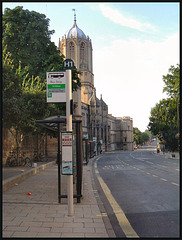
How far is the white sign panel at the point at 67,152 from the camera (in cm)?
682

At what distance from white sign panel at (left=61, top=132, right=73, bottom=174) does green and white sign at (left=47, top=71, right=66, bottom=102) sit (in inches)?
41.3

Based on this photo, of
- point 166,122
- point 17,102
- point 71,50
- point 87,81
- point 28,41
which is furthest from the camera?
point 87,81

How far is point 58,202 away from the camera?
8.21 meters

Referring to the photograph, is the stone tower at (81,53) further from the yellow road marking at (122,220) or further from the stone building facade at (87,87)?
the yellow road marking at (122,220)

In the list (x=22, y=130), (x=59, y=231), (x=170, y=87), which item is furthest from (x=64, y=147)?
(x=170, y=87)

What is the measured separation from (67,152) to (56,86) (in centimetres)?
188

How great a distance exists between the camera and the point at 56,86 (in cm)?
713

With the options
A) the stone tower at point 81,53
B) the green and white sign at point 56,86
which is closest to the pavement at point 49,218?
the green and white sign at point 56,86

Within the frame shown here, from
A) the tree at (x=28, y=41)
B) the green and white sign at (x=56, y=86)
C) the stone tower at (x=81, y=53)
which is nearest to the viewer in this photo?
the green and white sign at (x=56, y=86)

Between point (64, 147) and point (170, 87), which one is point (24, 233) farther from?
point (170, 87)

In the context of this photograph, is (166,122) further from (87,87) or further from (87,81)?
(87,81)

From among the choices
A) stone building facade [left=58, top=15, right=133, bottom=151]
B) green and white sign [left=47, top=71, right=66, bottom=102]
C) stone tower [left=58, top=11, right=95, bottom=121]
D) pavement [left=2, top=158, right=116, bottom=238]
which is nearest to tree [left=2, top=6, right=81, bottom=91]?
pavement [left=2, top=158, right=116, bottom=238]

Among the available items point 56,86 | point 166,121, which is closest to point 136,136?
point 166,121

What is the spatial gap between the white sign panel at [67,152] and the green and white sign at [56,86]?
1.05 metres
